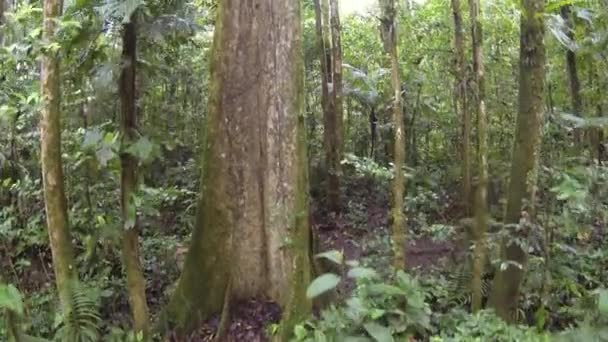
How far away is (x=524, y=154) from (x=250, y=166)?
2574 mm

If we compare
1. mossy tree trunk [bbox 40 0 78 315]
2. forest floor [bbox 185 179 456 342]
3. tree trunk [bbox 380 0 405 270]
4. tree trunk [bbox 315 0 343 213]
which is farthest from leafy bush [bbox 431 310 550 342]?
tree trunk [bbox 315 0 343 213]

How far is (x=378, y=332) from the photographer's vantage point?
4.17 metres

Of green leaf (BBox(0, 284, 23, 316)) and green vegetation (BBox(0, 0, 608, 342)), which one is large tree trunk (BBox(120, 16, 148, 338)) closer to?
green vegetation (BBox(0, 0, 608, 342))

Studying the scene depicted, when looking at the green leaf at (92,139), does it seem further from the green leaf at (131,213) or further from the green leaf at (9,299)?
the green leaf at (9,299)

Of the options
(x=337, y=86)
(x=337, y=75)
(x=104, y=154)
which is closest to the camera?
(x=104, y=154)

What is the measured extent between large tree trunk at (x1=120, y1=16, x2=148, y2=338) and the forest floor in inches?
20.9

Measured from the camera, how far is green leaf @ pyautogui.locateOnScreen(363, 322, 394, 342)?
4098 mm

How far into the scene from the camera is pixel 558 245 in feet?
20.5

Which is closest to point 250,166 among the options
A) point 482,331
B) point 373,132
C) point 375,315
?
point 375,315

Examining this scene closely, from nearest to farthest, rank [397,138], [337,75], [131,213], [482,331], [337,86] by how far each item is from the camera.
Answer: [482,331] → [131,213] → [397,138] → [337,75] → [337,86]

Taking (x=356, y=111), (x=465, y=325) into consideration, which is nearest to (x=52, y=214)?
(x=465, y=325)

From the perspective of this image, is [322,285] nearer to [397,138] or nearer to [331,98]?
[397,138]

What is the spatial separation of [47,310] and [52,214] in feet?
5.06

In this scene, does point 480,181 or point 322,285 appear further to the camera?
point 480,181
